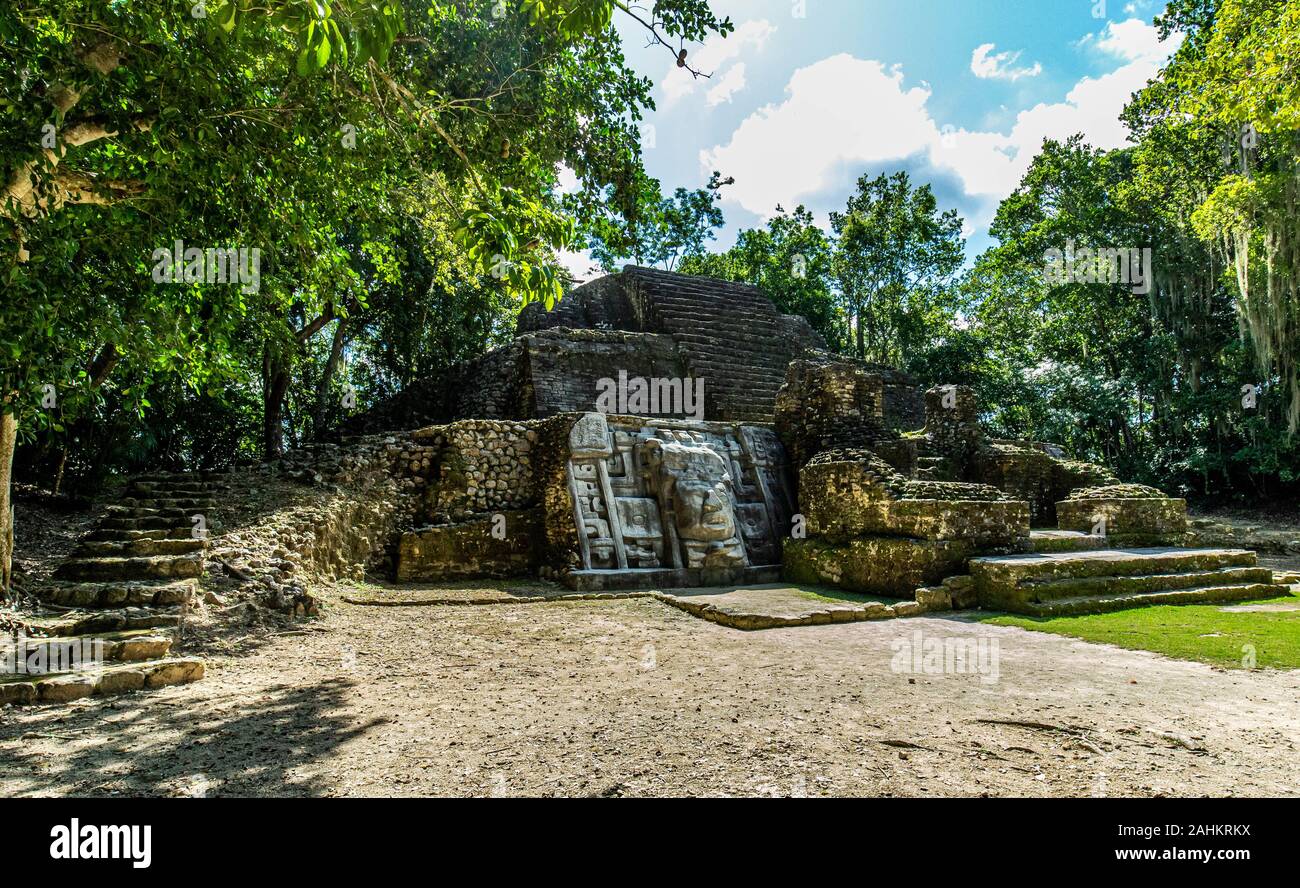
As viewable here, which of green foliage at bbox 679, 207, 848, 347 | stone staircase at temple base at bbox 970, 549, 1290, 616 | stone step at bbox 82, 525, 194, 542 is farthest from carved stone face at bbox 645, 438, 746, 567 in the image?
green foliage at bbox 679, 207, 848, 347

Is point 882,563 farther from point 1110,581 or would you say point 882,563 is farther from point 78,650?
point 78,650

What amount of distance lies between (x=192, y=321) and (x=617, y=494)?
5890 mm

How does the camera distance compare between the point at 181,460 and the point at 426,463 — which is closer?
the point at 426,463

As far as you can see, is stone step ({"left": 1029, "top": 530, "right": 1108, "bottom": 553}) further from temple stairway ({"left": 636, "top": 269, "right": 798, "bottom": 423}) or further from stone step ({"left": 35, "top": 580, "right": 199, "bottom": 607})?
stone step ({"left": 35, "top": 580, "right": 199, "bottom": 607})

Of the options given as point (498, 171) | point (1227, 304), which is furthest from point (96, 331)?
point (1227, 304)

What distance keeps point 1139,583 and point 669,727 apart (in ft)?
21.5

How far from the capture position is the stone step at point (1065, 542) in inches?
329

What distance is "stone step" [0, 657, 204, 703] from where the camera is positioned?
12.2 ft

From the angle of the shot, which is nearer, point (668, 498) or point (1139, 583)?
point (1139, 583)

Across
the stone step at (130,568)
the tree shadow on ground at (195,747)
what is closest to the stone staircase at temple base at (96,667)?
the tree shadow on ground at (195,747)

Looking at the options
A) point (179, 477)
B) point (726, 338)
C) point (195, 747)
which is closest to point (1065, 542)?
point (195, 747)

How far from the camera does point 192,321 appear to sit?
673cm

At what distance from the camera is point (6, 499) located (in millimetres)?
5355

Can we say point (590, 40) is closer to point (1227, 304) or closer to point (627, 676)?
point (627, 676)
